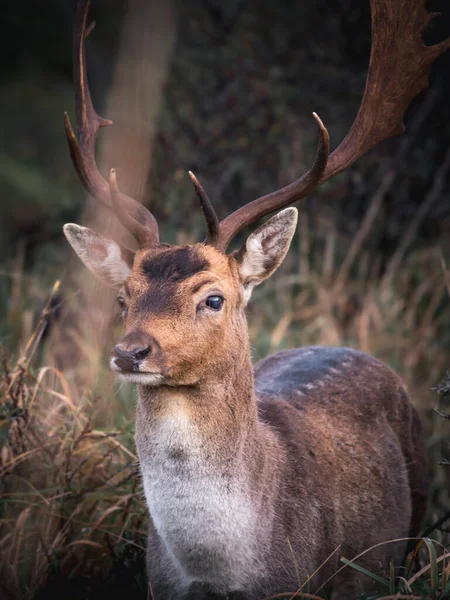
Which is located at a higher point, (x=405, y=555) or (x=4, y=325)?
(x=4, y=325)

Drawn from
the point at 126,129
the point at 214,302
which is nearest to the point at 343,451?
the point at 214,302

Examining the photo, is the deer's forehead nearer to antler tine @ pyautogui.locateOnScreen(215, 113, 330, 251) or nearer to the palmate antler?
antler tine @ pyautogui.locateOnScreen(215, 113, 330, 251)

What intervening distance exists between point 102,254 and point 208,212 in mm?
695

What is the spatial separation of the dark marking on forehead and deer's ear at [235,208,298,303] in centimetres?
30

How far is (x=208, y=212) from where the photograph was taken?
165 inches

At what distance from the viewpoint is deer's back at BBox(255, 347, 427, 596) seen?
4.41 meters

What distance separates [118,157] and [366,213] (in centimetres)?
295

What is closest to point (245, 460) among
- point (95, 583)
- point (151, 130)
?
point (95, 583)

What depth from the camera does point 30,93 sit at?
16.8 meters

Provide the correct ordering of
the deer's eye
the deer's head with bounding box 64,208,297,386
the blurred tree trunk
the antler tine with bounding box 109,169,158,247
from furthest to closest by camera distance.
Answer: the blurred tree trunk < the antler tine with bounding box 109,169,158,247 < the deer's eye < the deer's head with bounding box 64,208,297,386

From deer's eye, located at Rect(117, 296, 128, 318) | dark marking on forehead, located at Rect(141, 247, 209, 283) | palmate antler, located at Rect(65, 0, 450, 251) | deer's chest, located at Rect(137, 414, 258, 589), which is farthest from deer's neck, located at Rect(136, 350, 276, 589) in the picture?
palmate antler, located at Rect(65, 0, 450, 251)

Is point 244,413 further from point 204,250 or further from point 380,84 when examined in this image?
point 380,84

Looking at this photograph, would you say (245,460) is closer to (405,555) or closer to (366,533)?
(366,533)

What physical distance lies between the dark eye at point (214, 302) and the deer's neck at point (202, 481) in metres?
0.29
